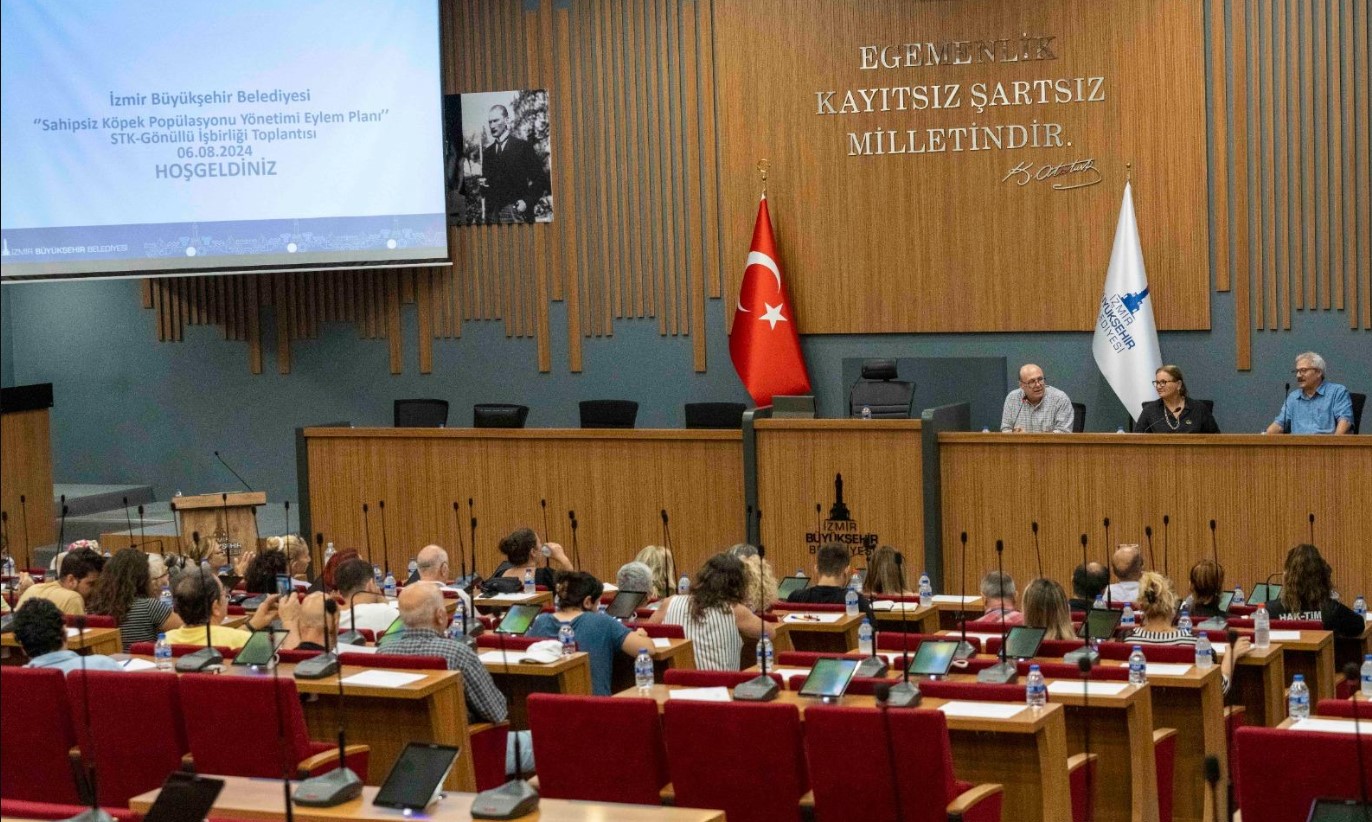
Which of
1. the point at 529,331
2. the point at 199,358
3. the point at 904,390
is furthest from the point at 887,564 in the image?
the point at 199,358

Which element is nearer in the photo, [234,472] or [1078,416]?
[1078,416]

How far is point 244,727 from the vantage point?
4.82 m

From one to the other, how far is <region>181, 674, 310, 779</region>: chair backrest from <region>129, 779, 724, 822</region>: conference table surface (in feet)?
2.65

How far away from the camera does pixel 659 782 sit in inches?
182

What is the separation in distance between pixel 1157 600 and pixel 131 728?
140 inches

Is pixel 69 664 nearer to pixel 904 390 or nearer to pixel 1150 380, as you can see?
pixel 904 390

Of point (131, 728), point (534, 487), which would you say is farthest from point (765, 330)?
point (131, 728)

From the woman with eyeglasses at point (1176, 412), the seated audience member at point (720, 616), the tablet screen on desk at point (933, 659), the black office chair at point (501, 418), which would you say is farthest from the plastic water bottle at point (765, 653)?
the black office chair at point (501, 418)

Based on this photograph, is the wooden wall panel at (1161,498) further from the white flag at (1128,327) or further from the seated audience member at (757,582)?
the seated audience member at (757,582)

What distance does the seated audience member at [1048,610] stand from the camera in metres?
6.00

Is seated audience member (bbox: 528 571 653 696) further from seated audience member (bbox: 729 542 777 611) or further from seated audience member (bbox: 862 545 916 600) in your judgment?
seated audience member (bbox: 862 545 916 600)

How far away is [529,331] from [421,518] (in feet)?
8.46

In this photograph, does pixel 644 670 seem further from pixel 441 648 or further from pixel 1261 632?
pixel 1261 632

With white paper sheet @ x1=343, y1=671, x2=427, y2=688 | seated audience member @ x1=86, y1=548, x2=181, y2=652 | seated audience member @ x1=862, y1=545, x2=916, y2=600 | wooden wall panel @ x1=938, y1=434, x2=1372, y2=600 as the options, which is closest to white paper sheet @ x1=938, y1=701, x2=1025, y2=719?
white paper sheet @ x1=343, y1=671, x2=427, y2=688
